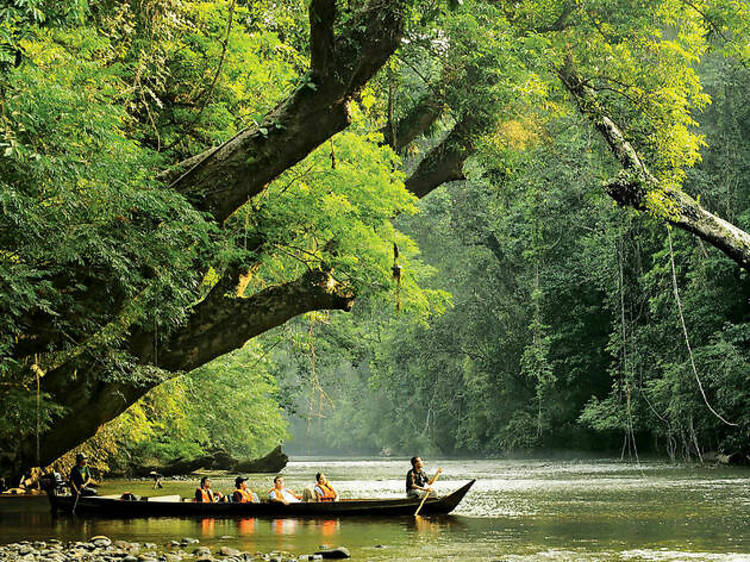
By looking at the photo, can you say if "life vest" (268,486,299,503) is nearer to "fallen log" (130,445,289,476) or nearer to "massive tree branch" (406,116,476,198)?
"massive tree branch" (406,116,476,198)

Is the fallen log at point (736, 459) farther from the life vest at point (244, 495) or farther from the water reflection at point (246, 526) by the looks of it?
the water reflection at point (246, 526)

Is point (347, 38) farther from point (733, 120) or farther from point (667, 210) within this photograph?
point (733, 120)

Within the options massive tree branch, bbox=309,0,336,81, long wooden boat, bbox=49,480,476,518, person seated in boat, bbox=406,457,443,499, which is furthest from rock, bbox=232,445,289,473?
massive tree branch, bbox=309,0,336,81

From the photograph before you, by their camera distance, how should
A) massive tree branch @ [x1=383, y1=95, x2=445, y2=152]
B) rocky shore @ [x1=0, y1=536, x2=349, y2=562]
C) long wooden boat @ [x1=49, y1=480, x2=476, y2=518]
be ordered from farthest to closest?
massive tree branch @ [x1=383, y1=95, x2=445, y2=152], long wooden boat @ [x1=49, y1=480, x2=476, y2=518], rocky shore @ [x1=0, y1=536, x2=349, y2=562]

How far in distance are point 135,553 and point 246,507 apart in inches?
201

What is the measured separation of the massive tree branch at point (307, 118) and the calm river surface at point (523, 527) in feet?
15.4

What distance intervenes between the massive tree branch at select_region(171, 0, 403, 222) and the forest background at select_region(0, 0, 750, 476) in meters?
0.04

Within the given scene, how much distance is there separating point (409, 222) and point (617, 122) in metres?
28.3

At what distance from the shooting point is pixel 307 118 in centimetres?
1030

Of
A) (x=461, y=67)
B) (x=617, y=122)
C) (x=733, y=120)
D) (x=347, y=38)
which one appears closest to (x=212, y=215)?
(x=347, y=38)

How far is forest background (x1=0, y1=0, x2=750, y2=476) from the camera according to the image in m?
9.48

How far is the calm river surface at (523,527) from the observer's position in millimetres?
11094

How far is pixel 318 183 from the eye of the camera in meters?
14.0

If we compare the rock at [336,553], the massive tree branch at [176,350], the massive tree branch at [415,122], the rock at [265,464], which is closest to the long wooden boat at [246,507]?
the massive tree branch at [176,350]
